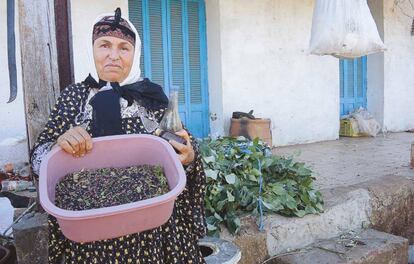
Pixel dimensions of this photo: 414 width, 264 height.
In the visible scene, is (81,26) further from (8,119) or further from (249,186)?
(249,186)

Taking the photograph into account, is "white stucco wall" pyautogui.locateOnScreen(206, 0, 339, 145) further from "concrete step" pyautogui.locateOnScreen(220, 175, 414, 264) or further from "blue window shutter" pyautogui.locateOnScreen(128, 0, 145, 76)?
"concrete step" pyautogui.locateOnScreen(220, 175, 414, 264)

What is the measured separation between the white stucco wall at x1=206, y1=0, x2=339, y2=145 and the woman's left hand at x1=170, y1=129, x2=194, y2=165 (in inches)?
176

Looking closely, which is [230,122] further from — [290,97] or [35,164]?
[35,164]

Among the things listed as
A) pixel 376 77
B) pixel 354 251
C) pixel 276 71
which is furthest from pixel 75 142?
pixel 376 77

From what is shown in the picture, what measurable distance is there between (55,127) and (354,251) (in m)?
2.38

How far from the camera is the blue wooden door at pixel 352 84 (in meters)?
7.89

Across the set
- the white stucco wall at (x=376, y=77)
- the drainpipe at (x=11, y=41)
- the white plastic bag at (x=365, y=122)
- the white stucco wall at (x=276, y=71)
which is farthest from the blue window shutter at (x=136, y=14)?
the white stucco wall at (x=376, y=77)

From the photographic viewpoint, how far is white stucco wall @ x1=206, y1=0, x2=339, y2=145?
5.97 meters

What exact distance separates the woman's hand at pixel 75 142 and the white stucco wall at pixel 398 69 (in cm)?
790

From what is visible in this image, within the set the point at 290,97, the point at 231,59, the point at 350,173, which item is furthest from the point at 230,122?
the point at 350,173

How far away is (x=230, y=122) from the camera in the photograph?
5.95m

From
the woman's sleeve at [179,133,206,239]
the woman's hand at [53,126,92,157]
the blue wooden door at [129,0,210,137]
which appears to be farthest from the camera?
the blue wooden door at [129,0,210,137]

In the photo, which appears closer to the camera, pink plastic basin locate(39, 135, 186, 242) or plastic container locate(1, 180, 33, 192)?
pink plastic basin locate(39, 135, 186, 242)

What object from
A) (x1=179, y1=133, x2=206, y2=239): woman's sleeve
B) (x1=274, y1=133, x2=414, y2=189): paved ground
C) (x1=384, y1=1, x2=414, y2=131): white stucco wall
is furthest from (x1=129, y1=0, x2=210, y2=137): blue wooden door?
(x1=384, y1=1, x2=414, y2=131): white stucco wall
